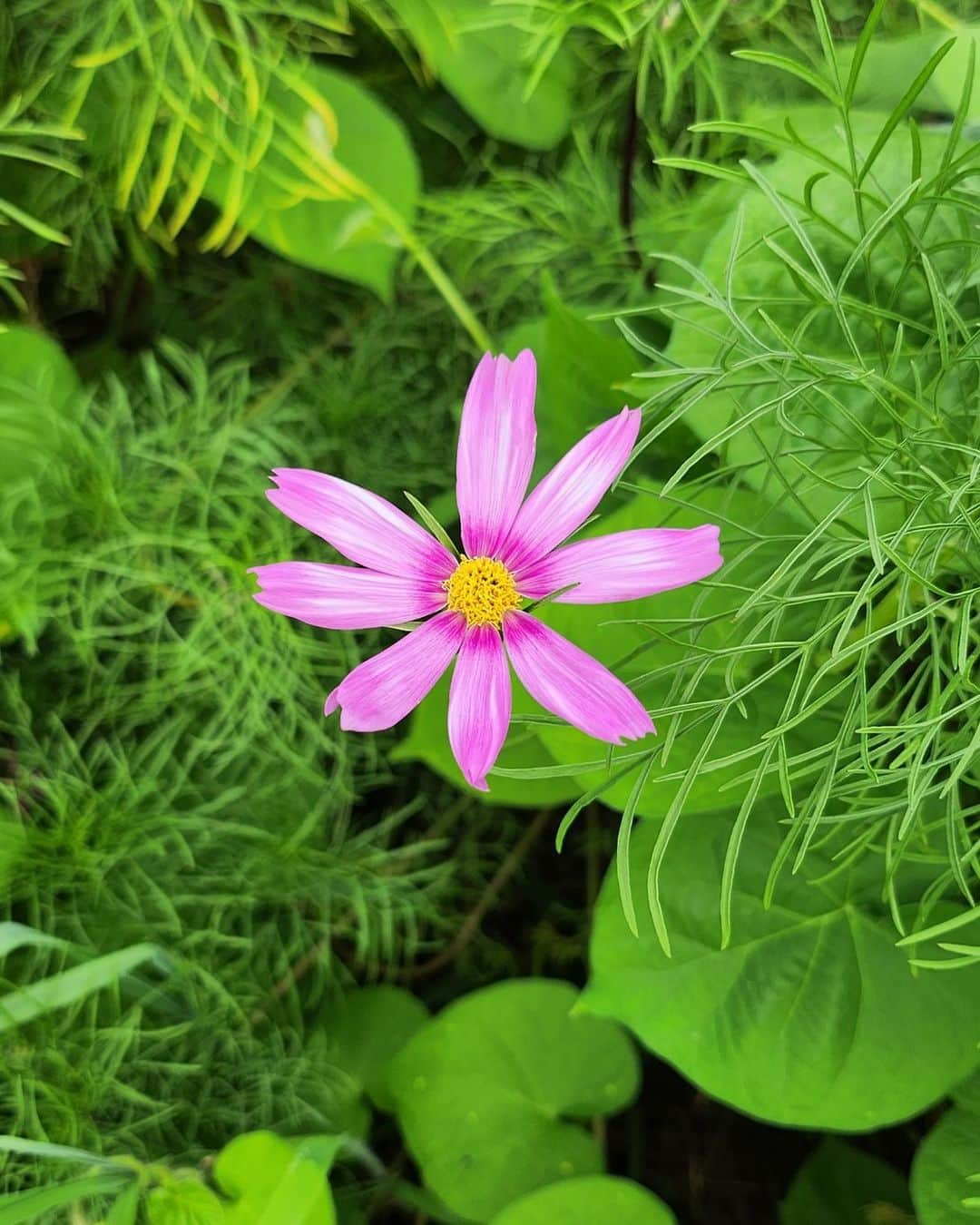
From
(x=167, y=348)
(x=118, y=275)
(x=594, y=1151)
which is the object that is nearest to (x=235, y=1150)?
(x=594, y=1151)

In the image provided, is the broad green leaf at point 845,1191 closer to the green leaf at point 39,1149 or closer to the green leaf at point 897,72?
the green leaf at point 39,1149

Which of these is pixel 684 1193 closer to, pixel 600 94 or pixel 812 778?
pixel 812 778

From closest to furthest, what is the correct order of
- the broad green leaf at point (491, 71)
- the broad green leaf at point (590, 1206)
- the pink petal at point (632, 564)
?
the pink petal at point (632, 564), the broad green leaf at point (590, 1206), the broad green leaf at point (491, 71)

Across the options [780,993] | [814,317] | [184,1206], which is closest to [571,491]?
[814,317]

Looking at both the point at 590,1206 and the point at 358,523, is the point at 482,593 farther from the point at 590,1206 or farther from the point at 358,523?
the point at 590,1206

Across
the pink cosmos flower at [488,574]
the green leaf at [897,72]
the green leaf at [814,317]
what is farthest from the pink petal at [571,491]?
the green leaf at [897,72]

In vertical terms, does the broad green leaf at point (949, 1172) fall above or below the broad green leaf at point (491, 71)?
below

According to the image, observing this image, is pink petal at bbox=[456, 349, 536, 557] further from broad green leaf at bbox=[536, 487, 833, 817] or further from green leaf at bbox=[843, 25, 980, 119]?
green leaf at bbox=[843, 25, 980, 119]
